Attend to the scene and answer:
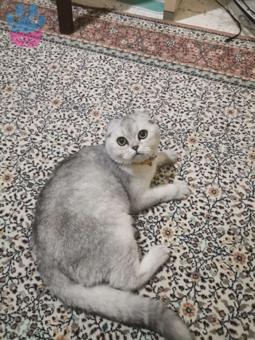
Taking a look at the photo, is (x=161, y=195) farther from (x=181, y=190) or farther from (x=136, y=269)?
(x=136, y=269)

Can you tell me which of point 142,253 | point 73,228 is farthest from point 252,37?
point 73,228

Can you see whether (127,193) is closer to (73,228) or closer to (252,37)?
(73,228)

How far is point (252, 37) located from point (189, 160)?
113 cm

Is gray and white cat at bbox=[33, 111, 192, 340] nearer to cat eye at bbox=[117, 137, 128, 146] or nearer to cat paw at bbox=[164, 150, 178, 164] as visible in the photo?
cat eye at bbox=[117, 137, 128, 146]

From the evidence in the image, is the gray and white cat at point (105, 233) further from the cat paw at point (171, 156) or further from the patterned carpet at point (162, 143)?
the cat paw at point (171, 156)

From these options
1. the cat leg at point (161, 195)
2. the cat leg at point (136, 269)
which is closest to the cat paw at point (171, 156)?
the cat leg at point (161, 195)

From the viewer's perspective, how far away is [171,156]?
59.7 inches

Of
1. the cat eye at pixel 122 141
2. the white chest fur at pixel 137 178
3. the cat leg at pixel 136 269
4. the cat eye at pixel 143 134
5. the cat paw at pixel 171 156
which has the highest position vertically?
the cat eye at pixel 143 134

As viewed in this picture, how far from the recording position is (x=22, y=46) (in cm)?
207

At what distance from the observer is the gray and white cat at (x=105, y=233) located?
102 cm

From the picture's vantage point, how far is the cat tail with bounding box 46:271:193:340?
983 millimetres

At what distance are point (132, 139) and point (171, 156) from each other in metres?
0.40

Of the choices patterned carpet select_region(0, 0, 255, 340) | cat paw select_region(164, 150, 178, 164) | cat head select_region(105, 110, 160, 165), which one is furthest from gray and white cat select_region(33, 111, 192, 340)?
cat paw select_region(164, 150, 178, 164)

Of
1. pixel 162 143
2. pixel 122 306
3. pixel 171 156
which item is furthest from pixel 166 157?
pixel 122 306
